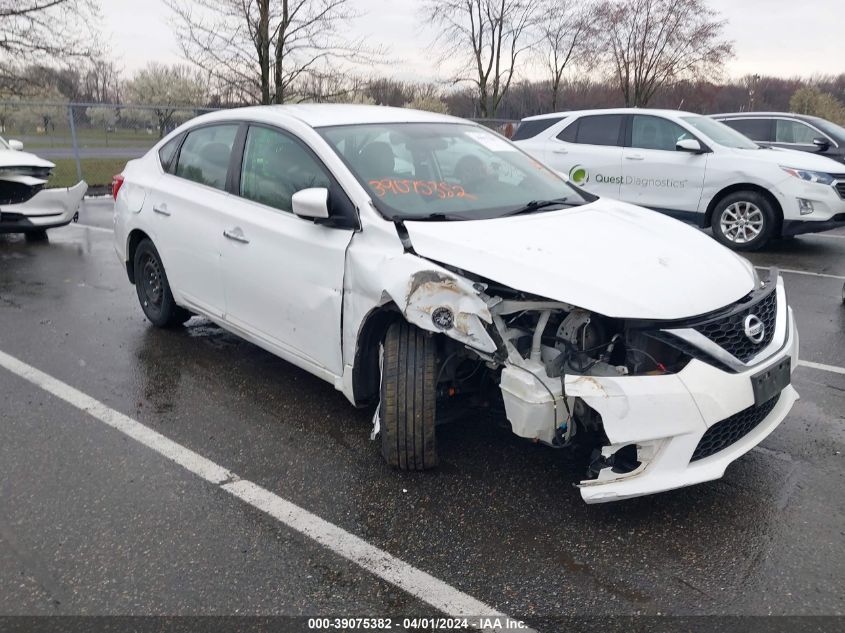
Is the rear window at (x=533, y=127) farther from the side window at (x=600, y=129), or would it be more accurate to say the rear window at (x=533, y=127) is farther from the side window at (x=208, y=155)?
the side window at (x=208, y=155)

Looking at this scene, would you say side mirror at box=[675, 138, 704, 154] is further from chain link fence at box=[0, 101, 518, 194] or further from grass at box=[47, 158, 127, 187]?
grass at box=[47, 158, 127, 187]

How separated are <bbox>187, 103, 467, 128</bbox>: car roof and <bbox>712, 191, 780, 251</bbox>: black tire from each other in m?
5.62

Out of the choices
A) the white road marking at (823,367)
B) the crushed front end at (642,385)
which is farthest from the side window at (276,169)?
the white road marking at (823,367)

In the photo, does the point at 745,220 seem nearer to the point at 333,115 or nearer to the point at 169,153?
the point at 333,115

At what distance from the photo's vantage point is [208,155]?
4727 mm

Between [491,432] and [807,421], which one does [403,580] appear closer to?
[491,432]

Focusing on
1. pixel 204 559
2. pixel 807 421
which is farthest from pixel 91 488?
pixel 807 421

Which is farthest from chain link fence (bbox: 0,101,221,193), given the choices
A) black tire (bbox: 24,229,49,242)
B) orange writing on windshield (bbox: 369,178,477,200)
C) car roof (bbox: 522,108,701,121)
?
orange writing on windshield (bbox: 369,178,477,200)

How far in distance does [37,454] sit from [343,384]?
1592mm

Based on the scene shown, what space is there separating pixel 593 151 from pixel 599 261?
730cm

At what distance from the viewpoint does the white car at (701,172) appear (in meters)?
8.59

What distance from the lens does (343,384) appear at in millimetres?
3572

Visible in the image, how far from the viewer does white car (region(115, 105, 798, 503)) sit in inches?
110

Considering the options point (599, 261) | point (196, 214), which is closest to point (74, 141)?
point (196, 214)
